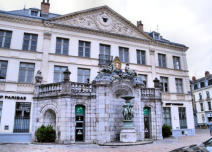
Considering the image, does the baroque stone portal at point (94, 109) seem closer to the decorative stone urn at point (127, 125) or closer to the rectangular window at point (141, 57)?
the decorative stone urn at point (127, 125)

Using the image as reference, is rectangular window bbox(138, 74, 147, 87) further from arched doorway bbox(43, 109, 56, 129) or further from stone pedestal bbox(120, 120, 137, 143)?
arched doorway bbox(43, 109, 56, 129)

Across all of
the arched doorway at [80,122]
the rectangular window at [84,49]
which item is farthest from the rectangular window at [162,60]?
the arched doorway at [80,122]

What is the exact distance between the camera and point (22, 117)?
62.1ft

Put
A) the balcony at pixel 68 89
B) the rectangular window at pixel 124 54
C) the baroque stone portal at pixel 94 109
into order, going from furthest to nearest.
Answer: the rectangular window at pixel 124 54 < the balcony at pixel 68 89 < the baroque stone portal at pixel 94 109

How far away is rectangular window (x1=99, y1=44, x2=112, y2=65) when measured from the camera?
77.8 feet

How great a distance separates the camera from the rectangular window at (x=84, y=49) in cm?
2320

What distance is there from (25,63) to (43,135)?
8699 millimetres

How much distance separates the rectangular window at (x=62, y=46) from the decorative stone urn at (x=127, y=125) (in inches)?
386

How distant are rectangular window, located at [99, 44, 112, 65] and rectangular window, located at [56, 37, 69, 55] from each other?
4.24m

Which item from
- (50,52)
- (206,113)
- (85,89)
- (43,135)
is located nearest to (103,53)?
(50,52)

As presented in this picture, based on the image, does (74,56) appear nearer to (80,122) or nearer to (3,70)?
(3,70)

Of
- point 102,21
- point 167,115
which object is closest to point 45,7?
point 102,21

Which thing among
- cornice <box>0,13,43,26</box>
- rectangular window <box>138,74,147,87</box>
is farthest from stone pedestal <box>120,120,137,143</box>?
cornice <box>0,13,43,26</box>

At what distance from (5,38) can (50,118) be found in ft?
33.2
